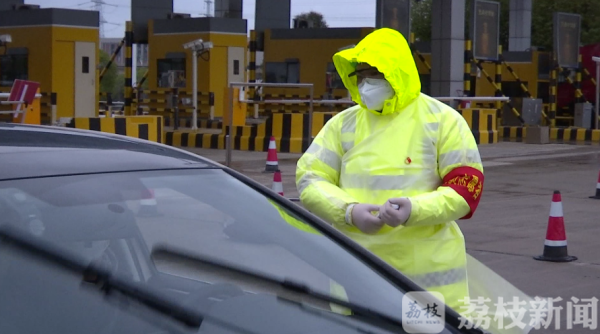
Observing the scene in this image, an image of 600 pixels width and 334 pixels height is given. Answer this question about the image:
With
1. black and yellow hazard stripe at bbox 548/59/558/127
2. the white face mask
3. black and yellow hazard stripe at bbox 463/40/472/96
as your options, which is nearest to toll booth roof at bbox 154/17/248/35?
black and yellow hazard stripe at bbox 463/40/472/96

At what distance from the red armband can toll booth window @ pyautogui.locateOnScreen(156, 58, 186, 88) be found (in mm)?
25013

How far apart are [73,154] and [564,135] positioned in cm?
2385

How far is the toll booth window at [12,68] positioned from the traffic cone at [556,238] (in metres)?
20.6

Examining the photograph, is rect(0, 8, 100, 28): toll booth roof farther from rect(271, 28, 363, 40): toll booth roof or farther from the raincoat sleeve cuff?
the raincoat sleeve cuff

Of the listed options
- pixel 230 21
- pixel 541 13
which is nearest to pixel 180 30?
pixel 230 21

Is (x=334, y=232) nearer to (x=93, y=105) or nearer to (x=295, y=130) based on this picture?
(x=295, y=130)

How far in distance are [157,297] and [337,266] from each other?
0.60 meters

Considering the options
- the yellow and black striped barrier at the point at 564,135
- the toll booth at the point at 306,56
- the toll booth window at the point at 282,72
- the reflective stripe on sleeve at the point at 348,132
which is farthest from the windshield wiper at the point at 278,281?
the toll booth window at the point at 282,72

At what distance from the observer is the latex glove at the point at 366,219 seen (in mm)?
3359

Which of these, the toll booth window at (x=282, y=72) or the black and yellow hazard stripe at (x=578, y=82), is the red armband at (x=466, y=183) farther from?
the toll booth window at (x=282, y=72)

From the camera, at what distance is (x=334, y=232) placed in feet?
9.24

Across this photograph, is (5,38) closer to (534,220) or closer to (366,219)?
(534,220)

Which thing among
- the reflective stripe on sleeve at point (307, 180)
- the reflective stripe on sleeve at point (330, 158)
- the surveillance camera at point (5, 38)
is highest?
the surveillance camera at point (5, 38)

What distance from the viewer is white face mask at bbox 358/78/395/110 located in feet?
11.4
